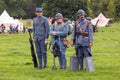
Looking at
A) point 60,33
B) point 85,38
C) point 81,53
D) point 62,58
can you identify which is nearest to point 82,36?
point 85,38

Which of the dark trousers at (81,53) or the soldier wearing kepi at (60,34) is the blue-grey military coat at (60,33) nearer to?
the soldier wearing kepi at (60,34)

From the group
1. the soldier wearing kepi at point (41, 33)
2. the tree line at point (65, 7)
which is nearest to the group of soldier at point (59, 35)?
the soldier wearing kepi at point (41, 33)

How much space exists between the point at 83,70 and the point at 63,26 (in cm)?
176

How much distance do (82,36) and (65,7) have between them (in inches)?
2700

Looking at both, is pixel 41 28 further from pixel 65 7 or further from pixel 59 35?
pixel 65 7

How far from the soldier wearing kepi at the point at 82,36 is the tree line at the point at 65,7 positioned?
218 feet

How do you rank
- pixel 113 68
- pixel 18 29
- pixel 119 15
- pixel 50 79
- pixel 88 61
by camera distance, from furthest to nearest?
pixel 119 15 < pixel 18 29 < pixel 113 68 < pixel 88 61 < pixel 50 79

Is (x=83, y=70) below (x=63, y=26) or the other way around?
below

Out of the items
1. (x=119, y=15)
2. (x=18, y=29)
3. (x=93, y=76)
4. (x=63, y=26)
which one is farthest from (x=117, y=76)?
(x=119, y=15)

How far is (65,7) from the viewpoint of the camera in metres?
84.7

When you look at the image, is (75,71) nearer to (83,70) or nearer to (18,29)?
(83,70)

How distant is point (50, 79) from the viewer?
14.6m

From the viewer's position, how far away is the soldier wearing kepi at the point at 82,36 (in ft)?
53.3

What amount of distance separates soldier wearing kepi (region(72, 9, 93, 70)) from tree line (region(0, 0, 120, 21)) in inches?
2611
